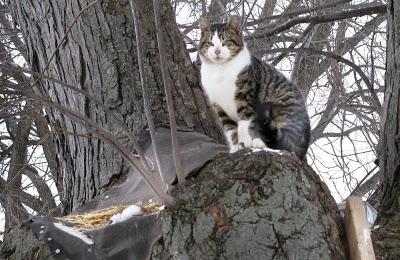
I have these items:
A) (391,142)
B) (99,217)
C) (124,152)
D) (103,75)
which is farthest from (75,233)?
(391,142)

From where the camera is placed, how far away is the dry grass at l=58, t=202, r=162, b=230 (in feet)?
6.89

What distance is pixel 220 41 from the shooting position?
2990mm

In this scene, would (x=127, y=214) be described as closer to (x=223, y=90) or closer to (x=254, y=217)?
(x=254, y=217)

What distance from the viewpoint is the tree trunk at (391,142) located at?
7.23 feet

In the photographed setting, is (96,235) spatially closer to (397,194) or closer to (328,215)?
(328,215)

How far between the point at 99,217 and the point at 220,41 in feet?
3.82

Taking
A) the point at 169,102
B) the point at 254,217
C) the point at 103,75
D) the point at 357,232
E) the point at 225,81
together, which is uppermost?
the point at 103,75

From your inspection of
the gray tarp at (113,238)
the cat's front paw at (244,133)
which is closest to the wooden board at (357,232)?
the gray tarp at (113,238)

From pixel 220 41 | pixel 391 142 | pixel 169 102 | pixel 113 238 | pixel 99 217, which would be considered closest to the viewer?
pixel 169 102

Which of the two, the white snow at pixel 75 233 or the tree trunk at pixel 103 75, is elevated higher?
the tree trunk at pixel 103 75

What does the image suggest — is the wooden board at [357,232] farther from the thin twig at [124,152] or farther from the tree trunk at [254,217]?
the thin twig at [124,152]

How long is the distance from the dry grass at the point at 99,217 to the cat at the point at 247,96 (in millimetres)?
606

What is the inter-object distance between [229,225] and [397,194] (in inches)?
32.1

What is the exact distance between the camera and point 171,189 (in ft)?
6.43
